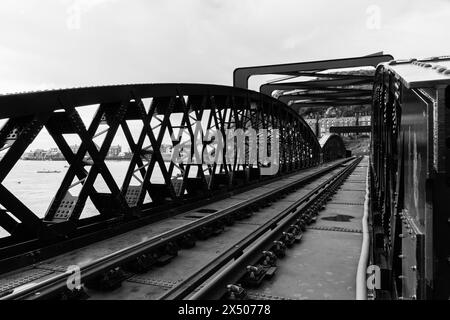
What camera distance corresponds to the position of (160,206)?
826 cm

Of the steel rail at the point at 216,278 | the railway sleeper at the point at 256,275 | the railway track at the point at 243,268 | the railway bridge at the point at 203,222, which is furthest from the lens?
the railway sleeper at the point at 256,275

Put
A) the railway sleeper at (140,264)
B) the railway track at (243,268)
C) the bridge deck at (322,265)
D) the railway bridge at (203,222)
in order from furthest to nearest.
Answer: the railway sleeper at (140,264)
the bridge deck at (322,265)
the railway track at (243,268)
the railway bridge at (203,222)

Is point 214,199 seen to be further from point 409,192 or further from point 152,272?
point 409,192

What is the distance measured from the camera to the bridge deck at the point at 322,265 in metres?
4.28

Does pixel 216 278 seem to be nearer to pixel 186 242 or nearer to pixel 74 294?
pixel 74 294

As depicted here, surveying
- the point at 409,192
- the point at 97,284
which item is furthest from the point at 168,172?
the point at 409,192

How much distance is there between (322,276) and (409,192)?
2.65 metres

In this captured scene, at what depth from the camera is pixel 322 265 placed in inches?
207

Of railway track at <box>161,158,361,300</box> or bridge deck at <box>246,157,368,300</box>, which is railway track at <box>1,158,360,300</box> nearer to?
railway track at <box>161,158,361,300</box>

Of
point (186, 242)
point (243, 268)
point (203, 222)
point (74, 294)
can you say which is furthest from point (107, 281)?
point (203, 222)

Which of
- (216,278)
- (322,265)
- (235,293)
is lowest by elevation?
(322,265)

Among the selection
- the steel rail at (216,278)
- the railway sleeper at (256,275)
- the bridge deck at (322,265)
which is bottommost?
the bridge deck at (322,265)

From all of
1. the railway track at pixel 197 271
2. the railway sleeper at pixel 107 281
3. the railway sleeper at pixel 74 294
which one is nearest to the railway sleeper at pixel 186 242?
the railway track at pixel 197 271

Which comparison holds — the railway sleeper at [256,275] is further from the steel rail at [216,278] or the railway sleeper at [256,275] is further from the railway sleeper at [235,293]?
the railway sleeper at [235,293]
